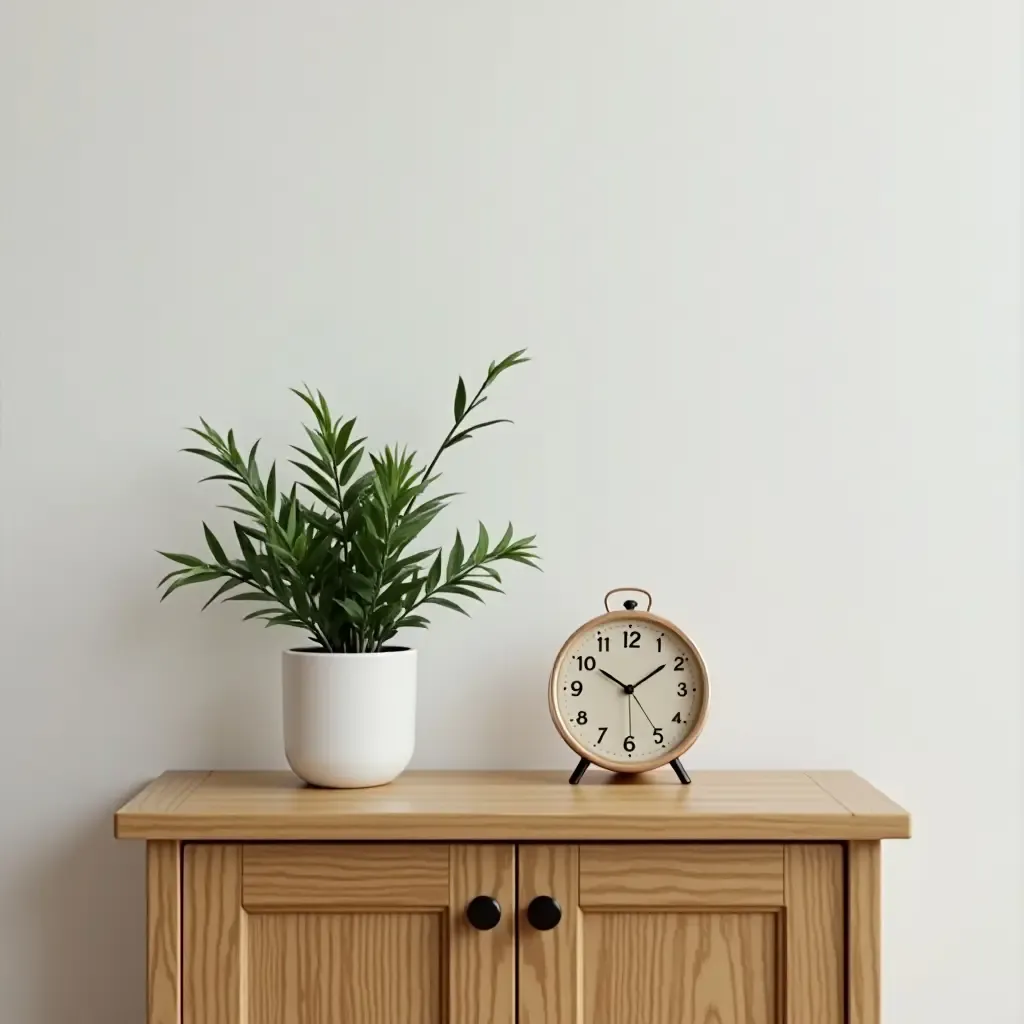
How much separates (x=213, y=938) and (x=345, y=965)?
15cm

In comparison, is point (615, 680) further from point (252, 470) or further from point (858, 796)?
point (252, 470)

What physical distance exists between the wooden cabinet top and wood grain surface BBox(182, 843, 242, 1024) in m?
0.04

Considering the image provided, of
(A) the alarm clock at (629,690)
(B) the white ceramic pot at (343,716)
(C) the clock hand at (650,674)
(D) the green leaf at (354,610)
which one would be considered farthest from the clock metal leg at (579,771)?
(D) the green leaf at (354,610)

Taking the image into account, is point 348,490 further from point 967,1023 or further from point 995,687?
point 967,1023

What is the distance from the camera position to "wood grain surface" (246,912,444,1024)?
53.8 inches

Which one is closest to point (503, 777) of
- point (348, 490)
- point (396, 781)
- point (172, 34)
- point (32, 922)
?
point (396, 781)

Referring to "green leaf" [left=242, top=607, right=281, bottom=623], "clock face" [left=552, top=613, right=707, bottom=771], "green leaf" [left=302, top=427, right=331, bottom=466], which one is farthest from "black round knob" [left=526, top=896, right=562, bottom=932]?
"green leaf" [left=302, top=427, right=331, bottom=466]

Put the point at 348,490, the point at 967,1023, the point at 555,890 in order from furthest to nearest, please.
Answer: the point at 967,1023
the point at 348,490
the point at 555,890

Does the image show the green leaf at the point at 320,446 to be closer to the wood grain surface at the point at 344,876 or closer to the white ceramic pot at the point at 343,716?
the white ceramic pot at the point at 343,716

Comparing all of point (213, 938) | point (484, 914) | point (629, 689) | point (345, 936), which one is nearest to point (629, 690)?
point (629, 689)

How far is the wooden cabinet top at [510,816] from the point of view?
133 cm

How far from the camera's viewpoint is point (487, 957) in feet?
4.44

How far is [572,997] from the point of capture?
1.35 metres

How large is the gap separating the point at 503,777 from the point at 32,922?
2.14 feet
